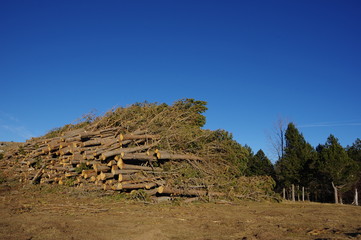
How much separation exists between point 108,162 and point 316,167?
18947mm

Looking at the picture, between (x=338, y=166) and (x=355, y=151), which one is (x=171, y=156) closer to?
(x=338, y=166)

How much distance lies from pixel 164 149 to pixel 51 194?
16.1 ft

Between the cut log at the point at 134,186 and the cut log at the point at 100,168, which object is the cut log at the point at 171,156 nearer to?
the cut log at the point at 134,186

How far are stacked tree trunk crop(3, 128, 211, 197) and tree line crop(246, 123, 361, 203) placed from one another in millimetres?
13151

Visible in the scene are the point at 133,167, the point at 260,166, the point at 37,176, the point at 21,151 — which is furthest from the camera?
the point at 260,166

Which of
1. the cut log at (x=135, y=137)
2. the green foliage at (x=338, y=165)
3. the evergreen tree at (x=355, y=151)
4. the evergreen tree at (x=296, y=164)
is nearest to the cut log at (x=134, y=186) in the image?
the cut log at (x=135, y=137)

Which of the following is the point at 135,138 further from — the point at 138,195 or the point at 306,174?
the point at 306,174

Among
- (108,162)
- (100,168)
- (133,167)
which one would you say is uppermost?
(108,162)

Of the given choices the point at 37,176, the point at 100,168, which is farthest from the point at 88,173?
the point at 37,176

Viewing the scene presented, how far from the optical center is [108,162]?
9914mm

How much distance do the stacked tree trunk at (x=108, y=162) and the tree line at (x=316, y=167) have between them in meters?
13.2

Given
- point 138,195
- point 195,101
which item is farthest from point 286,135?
point 138,195

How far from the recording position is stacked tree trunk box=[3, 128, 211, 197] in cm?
896

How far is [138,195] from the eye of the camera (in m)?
8.69
